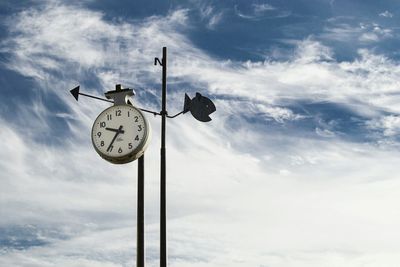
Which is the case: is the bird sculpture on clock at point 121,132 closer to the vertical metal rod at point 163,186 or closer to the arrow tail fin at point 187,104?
the vertical metal rod at point 163,186

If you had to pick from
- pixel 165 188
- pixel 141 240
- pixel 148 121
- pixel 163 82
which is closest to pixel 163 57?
pixel 163 82

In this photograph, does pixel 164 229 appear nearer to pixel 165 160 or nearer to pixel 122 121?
pixel 165 160

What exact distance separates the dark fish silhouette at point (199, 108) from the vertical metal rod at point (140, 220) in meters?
0.93

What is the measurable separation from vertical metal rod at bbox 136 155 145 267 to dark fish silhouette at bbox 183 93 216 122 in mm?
928

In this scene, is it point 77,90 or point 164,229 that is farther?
point 77,90

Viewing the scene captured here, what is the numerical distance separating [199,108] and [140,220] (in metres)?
1.72

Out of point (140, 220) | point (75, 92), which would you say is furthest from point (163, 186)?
point (75, 92)

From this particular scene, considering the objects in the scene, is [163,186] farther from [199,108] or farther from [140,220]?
[199,108]

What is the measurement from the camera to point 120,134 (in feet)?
28.8

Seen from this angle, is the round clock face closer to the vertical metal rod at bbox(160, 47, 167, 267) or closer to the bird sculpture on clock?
the bird sculpture on clock

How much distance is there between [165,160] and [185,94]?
3.37 ft

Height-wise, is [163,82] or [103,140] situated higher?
[163,82]

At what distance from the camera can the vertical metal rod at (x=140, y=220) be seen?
849cm

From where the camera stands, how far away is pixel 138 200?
8.73 m
